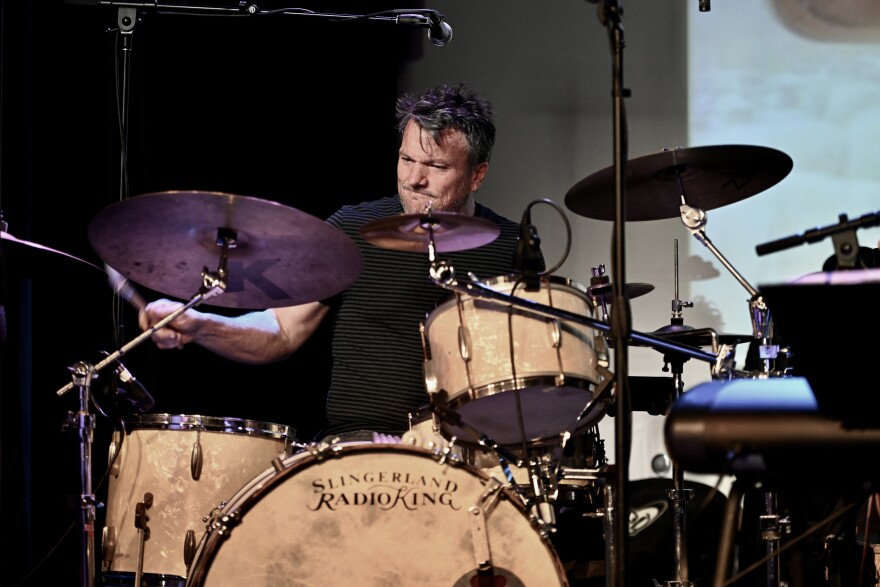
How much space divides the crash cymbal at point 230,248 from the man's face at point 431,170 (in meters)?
0.74

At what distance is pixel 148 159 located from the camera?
3.83 meters

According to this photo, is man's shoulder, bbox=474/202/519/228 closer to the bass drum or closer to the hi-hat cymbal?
the hi-hat cymbal

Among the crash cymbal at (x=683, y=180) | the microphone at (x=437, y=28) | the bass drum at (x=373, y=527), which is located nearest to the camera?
the bass drum at (x=373, y=527)

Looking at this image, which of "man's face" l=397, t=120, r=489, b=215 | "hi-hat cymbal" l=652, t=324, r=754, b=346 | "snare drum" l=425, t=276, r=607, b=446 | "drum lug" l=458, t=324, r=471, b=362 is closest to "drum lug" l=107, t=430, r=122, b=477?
"snare drum" l=425, t=276, r=607, b=446

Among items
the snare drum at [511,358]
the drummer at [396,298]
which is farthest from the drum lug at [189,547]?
the snare drum at [511,358]

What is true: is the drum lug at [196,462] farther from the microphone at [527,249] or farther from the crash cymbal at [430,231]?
the microphone at [527,249]

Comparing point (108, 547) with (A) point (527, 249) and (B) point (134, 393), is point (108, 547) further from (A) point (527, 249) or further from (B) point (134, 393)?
(A) point (527, 249)

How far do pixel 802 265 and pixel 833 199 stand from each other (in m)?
0.31

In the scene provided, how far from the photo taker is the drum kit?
2.34m

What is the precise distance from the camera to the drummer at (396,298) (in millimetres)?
3180

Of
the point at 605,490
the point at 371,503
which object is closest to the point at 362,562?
the point at 371,503

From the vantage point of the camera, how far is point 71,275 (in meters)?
2.63

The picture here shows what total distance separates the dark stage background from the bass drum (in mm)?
1234

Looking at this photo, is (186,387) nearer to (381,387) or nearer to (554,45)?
(381,387)
